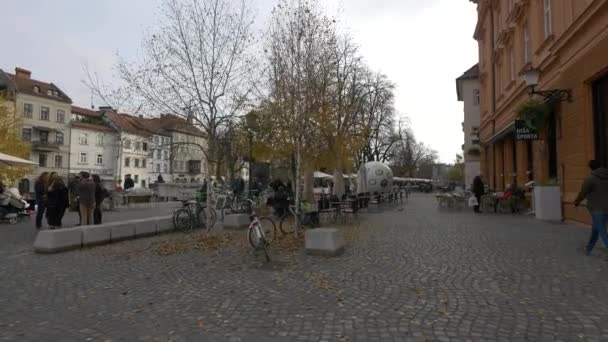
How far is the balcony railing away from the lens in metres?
53.9

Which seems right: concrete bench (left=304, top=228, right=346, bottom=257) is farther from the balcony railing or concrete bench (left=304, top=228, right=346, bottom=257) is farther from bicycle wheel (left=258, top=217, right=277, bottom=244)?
the balcony railing

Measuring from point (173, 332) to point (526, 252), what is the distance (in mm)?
6798

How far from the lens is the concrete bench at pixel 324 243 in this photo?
8.05 meters

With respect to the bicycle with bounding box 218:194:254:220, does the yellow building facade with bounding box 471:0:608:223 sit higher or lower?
higher

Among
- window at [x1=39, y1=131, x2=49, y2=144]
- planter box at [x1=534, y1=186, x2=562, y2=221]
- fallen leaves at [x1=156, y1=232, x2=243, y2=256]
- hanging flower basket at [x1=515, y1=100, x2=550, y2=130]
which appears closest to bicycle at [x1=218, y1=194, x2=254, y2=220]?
fallen leaves at [x1=156, y1=232, x2=243, y2=256]

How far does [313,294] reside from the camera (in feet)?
17.8

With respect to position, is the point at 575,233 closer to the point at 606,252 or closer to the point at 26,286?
the point at 606,252

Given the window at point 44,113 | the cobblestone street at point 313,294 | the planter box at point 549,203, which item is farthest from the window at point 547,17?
the window at point 44,113

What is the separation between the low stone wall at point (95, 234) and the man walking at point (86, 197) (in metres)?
2.07

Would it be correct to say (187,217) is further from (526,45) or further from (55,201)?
(526,45)

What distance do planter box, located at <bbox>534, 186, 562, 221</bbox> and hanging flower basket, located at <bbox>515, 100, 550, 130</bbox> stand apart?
2100mm

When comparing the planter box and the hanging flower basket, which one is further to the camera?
the hanging flower basket

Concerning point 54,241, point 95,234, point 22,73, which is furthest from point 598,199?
point 22,73

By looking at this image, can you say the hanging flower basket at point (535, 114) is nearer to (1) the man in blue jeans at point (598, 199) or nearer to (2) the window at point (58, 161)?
(1) the man in blue jeans at point (598, 199)
